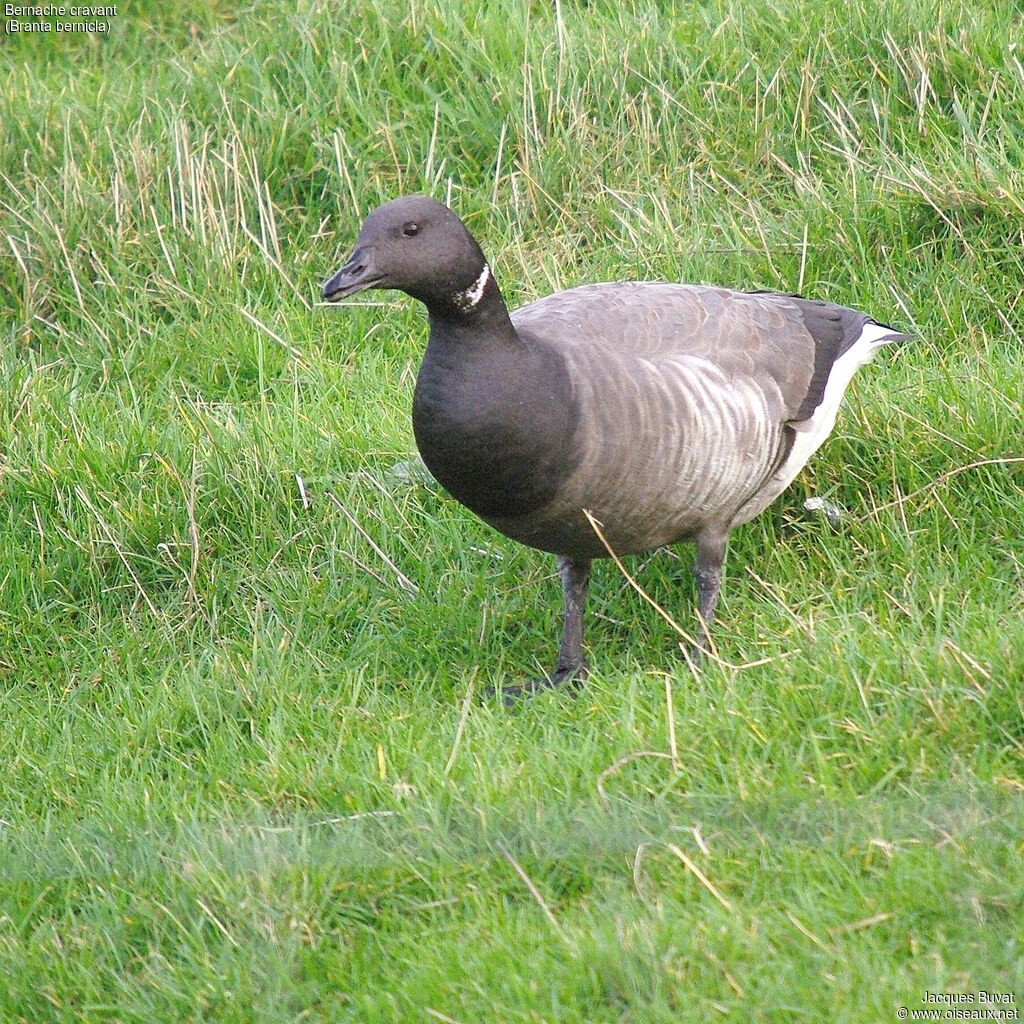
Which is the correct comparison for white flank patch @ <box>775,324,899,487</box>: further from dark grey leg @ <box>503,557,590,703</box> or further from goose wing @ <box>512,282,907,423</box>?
dark grey leg @ <box>503,557,590,703</box>

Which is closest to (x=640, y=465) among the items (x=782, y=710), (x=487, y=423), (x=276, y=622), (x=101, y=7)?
(x=487, y=423)

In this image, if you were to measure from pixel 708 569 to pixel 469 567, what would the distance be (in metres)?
0.90

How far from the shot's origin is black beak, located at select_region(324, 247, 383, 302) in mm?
4020

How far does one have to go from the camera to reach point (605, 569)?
5.17 meters

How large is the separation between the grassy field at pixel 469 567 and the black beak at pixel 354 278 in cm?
123

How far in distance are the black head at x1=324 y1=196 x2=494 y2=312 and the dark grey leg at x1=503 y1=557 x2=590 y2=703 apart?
3.38 ft

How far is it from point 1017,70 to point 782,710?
367 centimetres

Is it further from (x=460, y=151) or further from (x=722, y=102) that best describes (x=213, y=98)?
(x=722, y=102)

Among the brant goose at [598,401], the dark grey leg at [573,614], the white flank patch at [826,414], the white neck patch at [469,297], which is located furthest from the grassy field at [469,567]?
the white neck patch at [469,297]

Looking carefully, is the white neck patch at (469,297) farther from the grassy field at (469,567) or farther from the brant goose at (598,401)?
the grassy field at (469,567)

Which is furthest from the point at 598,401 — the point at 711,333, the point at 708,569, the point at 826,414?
the point at 826,414

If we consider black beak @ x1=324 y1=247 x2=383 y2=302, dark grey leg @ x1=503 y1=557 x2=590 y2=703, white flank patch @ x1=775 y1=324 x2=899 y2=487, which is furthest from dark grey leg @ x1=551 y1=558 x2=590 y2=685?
black beak @ x1=324 y1=247 x2=383 y2=302

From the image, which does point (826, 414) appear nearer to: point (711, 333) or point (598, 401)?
point (711, 333)

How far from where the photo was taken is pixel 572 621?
4.83 metres
